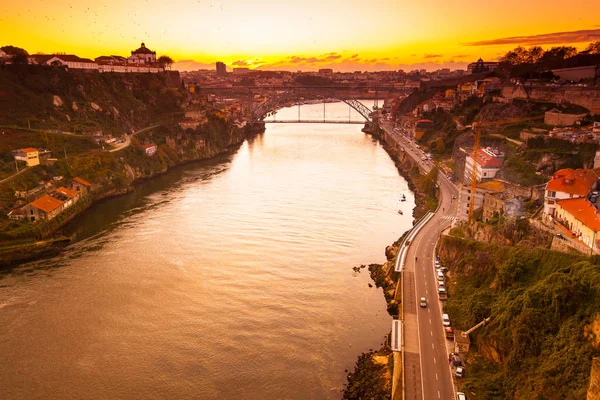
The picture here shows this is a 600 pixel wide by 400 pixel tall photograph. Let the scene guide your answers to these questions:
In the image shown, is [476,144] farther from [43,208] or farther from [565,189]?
[43,208]

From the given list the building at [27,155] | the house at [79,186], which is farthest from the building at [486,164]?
the building at [27,155]

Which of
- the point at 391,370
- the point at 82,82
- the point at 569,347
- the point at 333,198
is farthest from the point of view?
the point at 82,82

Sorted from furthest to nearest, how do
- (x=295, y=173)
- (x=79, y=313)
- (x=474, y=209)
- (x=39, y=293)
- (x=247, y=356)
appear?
(x=295, y=173)
(x=474, y=209)
(x=39, y=293)
(x=79, y=313)
(x=247, y=356)

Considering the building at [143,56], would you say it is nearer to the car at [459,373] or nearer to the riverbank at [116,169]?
the riverbank at [116,169]

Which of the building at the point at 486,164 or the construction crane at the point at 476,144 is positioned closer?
the construction crane at the point at 476,144

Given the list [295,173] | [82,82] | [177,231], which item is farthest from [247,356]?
[82,82]

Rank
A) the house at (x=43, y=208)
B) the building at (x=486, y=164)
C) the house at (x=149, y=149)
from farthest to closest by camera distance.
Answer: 1. the house at (x=149, y=149)
2. the building at (x=486, y=164)
3. the house at (x=43, y=208)

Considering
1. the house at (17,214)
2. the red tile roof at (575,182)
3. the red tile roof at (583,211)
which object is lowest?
the house at (17,214)

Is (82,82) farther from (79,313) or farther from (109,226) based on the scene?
(79,313)
